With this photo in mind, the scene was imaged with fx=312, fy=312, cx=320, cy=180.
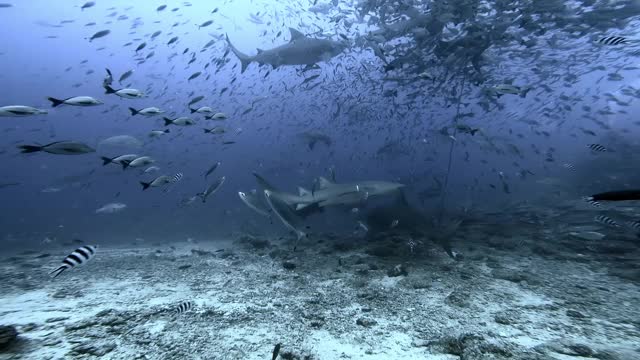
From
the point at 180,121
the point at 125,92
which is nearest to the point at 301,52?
the point at 180,121

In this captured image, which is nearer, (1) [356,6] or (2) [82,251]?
(2) [82,251]

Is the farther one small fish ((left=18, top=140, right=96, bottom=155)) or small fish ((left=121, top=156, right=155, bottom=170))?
small fish ((left=121, top=156, right=155, bottom=170))

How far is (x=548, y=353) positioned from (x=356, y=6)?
45.5 feet

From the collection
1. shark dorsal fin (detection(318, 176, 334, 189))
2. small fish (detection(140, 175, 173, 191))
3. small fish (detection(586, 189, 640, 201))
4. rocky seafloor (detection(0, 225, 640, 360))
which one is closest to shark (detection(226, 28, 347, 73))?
shark dorsal fin (detection(318, 176, 334, 189))

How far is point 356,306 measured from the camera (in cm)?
585

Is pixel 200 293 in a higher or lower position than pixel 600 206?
higher

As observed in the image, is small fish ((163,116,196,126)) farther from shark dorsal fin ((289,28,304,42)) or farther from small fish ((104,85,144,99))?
shark dorsal fin ((289,28,304,42))

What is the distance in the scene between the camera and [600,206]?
40.5ft

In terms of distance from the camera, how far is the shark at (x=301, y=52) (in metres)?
11.7

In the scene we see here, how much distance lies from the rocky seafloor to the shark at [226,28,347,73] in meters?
7.38

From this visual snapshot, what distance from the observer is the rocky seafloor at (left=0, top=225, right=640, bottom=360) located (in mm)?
4305

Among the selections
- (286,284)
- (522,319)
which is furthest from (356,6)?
(522,319)

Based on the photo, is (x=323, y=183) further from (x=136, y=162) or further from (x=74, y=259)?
(x=74, y=259)

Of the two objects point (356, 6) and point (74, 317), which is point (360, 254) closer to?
point (74, 317)
